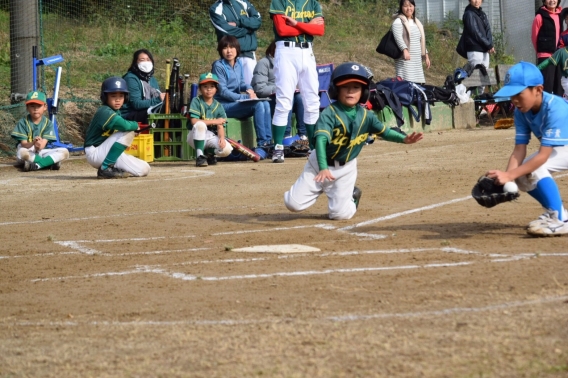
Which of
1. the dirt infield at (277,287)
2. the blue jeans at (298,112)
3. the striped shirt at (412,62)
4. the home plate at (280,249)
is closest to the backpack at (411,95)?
the striped shirt at (412,62)

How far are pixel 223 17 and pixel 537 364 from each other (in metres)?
11.8

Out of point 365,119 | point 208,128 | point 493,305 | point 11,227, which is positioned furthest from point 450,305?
point 208,128

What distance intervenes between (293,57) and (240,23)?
8.27ft

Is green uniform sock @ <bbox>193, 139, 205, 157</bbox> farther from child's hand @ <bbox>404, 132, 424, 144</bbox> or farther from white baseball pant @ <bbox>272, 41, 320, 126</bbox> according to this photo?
child's hand @ <bbox>404, 132, 424, 144</bbox>

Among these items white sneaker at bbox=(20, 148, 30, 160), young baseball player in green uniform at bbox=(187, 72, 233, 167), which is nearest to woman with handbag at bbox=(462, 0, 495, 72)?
young baseball player in green uniform at bbox=(187, 72, 233, 167)

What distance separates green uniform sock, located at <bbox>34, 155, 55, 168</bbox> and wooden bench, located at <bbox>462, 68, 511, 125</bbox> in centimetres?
919

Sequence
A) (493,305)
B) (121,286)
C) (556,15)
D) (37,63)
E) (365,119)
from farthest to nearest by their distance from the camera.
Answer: (556,15), (37,63), (365,119), (121,286), (493,305)

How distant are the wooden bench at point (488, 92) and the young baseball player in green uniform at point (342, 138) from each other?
1106cm

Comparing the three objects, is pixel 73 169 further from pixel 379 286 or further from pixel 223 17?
pixel 379 286

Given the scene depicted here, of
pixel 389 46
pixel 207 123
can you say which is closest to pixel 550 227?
pixel 207 123

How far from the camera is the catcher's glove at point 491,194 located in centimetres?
667

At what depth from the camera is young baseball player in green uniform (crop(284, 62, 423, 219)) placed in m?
7.98

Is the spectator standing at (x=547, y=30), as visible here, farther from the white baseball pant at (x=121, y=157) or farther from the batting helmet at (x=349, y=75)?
the batting helmet at (x=349, y=75)

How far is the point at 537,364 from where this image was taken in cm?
390
